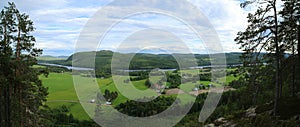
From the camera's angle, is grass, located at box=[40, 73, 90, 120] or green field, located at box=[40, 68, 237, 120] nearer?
green field, located at box=[40, 68, 237, 120]

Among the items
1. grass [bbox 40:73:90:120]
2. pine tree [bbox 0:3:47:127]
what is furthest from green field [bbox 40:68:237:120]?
pine tree [bbox 0:3:47:127]

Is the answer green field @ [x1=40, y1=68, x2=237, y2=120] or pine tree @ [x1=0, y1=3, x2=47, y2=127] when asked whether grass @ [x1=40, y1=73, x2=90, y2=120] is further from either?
pine tree @ [x1=0, y1=3, x2=47, y2=127]

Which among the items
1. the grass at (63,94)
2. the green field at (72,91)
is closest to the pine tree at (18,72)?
the green field at (72,91)

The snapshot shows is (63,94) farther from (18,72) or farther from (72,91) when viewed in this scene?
(18,72)

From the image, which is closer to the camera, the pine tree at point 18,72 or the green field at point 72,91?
the pine tree at point 18,72

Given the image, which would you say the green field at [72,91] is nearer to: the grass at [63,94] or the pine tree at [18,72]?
the grass at [63,94]

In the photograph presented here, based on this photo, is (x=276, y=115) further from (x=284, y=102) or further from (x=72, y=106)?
(x=72, y=106)

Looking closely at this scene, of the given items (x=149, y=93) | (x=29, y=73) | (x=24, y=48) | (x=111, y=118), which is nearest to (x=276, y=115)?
(x=29, y=73)

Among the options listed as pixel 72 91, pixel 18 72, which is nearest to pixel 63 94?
pixel 72 91

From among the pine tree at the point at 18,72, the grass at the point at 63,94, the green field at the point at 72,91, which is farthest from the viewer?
the grass at the point at 63,94
